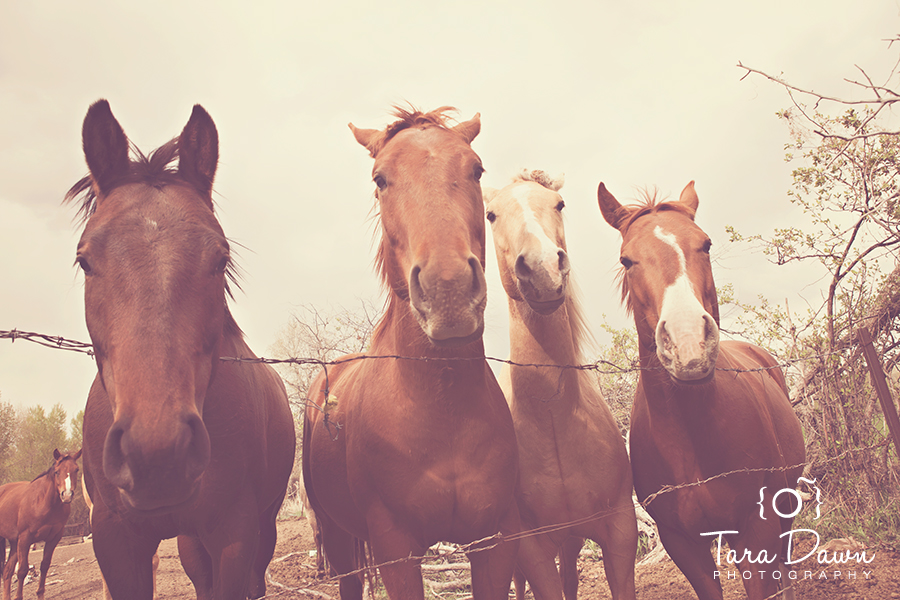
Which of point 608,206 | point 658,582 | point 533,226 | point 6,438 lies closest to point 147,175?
point 533,226

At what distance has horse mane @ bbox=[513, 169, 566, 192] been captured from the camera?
159 inches

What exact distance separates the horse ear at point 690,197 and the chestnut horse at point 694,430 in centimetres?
43

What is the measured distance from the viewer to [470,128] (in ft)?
10.2

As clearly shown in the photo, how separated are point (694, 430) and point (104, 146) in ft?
11.5

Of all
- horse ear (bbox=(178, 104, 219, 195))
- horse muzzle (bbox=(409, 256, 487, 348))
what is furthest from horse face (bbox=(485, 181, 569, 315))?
horse ear (bbox=(178, 104, 219, 195))

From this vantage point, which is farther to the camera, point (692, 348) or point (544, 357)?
point (544, 357)

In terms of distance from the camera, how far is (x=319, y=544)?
727cm

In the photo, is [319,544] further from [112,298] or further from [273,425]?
[112,298]

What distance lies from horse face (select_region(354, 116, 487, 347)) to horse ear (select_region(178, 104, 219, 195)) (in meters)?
0.81

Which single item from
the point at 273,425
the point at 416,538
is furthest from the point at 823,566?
the point at 273,425

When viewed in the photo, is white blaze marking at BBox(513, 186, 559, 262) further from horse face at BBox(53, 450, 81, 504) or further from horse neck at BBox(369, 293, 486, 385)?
horse face at BBox(53, 450, 81, 504)

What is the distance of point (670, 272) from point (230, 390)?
253cm

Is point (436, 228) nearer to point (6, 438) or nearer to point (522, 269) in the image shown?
point (522, 269)

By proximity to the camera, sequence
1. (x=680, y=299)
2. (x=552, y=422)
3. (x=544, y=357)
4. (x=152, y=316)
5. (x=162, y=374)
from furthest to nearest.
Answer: (x=544, y=357) → (x=552, y=422) → (x=680, y=299) → (x=152, y=316) → (x=162, y=374)
